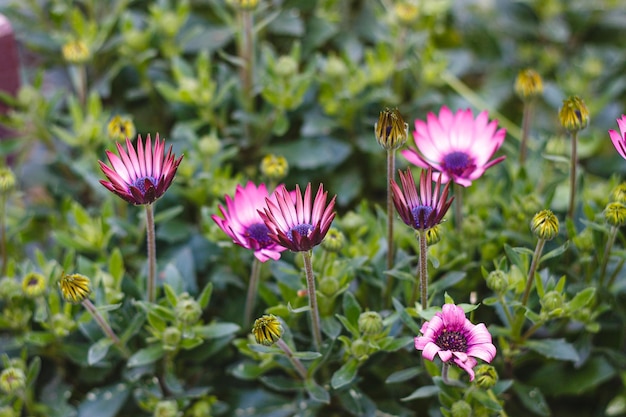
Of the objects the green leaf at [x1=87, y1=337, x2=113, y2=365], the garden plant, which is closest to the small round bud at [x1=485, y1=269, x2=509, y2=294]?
the garden plant

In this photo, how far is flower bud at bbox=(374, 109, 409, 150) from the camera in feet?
2.72

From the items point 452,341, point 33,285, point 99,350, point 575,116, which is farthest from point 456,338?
point 33,285

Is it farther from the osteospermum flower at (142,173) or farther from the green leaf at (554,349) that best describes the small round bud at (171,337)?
the green leaf at (554,349)

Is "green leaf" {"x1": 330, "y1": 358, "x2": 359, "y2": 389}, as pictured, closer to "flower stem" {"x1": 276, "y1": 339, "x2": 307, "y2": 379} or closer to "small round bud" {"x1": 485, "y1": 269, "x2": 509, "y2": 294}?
"flower stem" {"x1": 276, "y1": 339, "x2": 307, "y2": 379}

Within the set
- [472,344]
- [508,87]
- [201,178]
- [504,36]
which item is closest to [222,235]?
[201,178]

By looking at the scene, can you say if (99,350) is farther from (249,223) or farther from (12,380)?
(249,223)

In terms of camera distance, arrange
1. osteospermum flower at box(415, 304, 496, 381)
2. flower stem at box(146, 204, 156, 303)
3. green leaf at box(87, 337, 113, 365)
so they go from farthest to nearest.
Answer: green leaf at box(87, 337, 113, 365) < flower stem at box(146, 204, 156, 303) < osteospermum flower at box(415, 304, 496, 381)

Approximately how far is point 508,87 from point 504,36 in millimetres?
169

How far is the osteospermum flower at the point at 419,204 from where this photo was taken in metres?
0.77

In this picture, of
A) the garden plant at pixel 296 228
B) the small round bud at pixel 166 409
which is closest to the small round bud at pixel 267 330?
the garden plant at pixel 296 228

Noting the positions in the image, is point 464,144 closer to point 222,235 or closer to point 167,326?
point 222,235

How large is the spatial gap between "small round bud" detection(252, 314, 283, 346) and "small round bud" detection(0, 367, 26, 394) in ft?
1.12

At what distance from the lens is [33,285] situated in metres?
1.00

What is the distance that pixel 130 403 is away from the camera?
1083 mm
